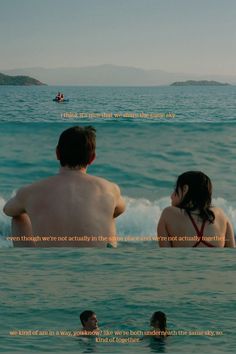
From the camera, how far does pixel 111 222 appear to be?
203 centimetres

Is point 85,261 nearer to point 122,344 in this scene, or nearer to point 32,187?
point 122,344

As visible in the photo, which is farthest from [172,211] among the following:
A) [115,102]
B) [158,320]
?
[115,102]

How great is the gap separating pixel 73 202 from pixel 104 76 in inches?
23.8

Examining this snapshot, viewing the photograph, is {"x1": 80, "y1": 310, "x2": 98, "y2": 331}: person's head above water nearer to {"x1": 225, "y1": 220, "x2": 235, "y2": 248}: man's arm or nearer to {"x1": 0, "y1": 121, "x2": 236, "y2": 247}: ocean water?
{"x1": 0, "y1": 121, "x2": 236, "y2": 247}: ocean water

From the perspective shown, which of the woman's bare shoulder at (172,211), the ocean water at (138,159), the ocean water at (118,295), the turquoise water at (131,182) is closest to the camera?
the woman's bare shoulder at (172,211)

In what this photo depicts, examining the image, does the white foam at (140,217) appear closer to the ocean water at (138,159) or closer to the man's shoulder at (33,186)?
the ocean water at (138,159)

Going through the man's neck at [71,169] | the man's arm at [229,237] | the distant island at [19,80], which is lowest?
the man's arm at [229,237]

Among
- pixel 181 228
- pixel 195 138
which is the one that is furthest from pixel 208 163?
pixel 181 228

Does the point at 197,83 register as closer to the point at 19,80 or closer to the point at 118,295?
the point at 19,80

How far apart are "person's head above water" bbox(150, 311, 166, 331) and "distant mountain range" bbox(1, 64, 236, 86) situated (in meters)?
0.63

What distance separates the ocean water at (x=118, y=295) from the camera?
224 centimetres

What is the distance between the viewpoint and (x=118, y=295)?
2.45 m

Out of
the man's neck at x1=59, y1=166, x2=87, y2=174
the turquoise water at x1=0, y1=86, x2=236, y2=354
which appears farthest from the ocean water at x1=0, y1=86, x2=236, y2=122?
the man's neck at x1=59, y1=166, x2=87, y2=174

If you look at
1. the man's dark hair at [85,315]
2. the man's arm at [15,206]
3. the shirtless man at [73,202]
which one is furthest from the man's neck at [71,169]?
the man's dark hair at [85,315]
